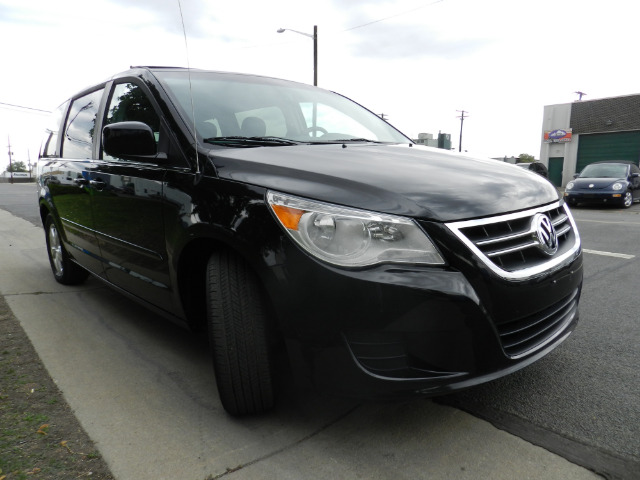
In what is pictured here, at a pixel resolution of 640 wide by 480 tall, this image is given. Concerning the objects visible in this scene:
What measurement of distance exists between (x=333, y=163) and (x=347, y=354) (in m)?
0.81

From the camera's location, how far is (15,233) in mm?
7746

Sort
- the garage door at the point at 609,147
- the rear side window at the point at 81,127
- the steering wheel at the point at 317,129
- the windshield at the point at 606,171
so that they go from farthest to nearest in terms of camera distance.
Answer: the garage door at the point at 609,147, the windshield at the point at 606,171, the rear side window at the point at 81,127, the steering wheel at the point at 317,129

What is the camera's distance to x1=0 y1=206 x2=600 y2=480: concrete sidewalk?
1760mm

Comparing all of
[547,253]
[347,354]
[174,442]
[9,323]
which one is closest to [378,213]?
[347,354]

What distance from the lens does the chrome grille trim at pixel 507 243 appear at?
169 cm

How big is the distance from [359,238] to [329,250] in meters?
0.11

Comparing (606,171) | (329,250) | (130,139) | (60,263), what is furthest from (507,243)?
(606,171)

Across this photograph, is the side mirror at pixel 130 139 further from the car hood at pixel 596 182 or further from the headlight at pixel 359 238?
the car hood at pixel 596 182

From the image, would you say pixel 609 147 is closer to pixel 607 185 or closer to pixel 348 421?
pixel 607 185

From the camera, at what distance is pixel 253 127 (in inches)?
102

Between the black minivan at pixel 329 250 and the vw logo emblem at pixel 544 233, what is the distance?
13mm

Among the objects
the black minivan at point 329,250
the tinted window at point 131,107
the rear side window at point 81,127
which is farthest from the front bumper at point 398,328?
the rear side window at point 81,127

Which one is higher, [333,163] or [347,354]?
[333,163]

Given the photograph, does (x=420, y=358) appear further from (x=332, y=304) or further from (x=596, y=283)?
(x=596, y=283)
